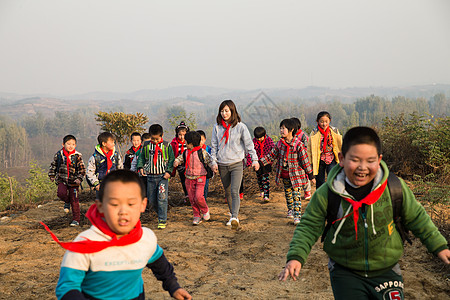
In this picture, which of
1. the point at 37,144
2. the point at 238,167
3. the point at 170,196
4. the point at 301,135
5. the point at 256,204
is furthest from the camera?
the point at 37,144

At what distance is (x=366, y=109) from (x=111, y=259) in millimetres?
146266

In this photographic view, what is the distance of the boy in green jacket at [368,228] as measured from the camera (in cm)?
254

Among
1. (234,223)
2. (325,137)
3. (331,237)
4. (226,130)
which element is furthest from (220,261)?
(325,137)

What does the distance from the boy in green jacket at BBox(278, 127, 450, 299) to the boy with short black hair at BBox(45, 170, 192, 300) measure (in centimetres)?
102

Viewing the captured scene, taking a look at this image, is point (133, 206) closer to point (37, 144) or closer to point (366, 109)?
point (37, 144)

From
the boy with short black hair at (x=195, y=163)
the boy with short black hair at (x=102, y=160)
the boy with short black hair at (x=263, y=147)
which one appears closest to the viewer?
the boy with short black hair at (x=195, y=163)

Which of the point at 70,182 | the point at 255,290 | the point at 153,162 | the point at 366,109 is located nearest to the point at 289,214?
the point at 153,162

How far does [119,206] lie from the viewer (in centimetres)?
224

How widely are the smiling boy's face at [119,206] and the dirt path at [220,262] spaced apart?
2.38 metres

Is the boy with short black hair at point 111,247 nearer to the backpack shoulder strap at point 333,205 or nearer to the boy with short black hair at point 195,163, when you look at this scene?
the backpack shoulder strap at point 333,205

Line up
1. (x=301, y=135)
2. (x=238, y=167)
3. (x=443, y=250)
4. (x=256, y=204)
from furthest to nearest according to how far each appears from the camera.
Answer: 1. (x=256, y=204)
2. (x=301, y=135)
3. (x=238, y=167)
4. (x=443, y=250)

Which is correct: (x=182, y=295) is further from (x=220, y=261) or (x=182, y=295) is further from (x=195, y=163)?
(x=195, y=163)

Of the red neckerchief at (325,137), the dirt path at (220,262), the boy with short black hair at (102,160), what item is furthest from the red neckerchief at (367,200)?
the boy with short black hair at (102,160)

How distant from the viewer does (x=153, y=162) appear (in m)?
7.45
